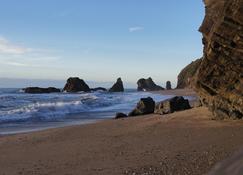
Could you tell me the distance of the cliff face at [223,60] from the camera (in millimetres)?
12133

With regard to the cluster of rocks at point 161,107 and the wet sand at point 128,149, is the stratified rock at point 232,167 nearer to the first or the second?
the wet sand at point 128,149

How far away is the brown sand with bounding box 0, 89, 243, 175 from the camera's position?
28.6 feet

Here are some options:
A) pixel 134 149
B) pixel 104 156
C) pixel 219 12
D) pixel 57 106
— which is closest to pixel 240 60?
pixel 219 12

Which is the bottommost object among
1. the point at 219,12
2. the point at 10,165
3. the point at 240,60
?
the point at 10,165

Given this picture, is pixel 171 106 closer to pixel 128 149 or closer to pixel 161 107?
pixel 161 107

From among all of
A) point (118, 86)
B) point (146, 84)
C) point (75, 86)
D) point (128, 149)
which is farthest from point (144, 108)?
point (146, 84)

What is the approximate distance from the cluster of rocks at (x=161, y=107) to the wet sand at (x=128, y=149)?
4852 mm

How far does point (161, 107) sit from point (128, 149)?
33.0 feet

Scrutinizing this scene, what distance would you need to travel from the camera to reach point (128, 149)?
10539 millimetres

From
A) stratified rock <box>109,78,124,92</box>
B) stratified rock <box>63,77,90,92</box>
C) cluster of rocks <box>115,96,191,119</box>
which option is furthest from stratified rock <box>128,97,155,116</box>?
stratified rock <box>109,78,124,92</box>

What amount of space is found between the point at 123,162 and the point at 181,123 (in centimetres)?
546

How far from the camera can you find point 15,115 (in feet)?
75.2

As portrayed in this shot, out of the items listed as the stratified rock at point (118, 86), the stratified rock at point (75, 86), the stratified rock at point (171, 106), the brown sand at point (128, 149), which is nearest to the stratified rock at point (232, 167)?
the brown sand at point (128, 149)

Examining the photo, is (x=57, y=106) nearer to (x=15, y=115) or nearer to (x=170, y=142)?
(x=15, y=115)
